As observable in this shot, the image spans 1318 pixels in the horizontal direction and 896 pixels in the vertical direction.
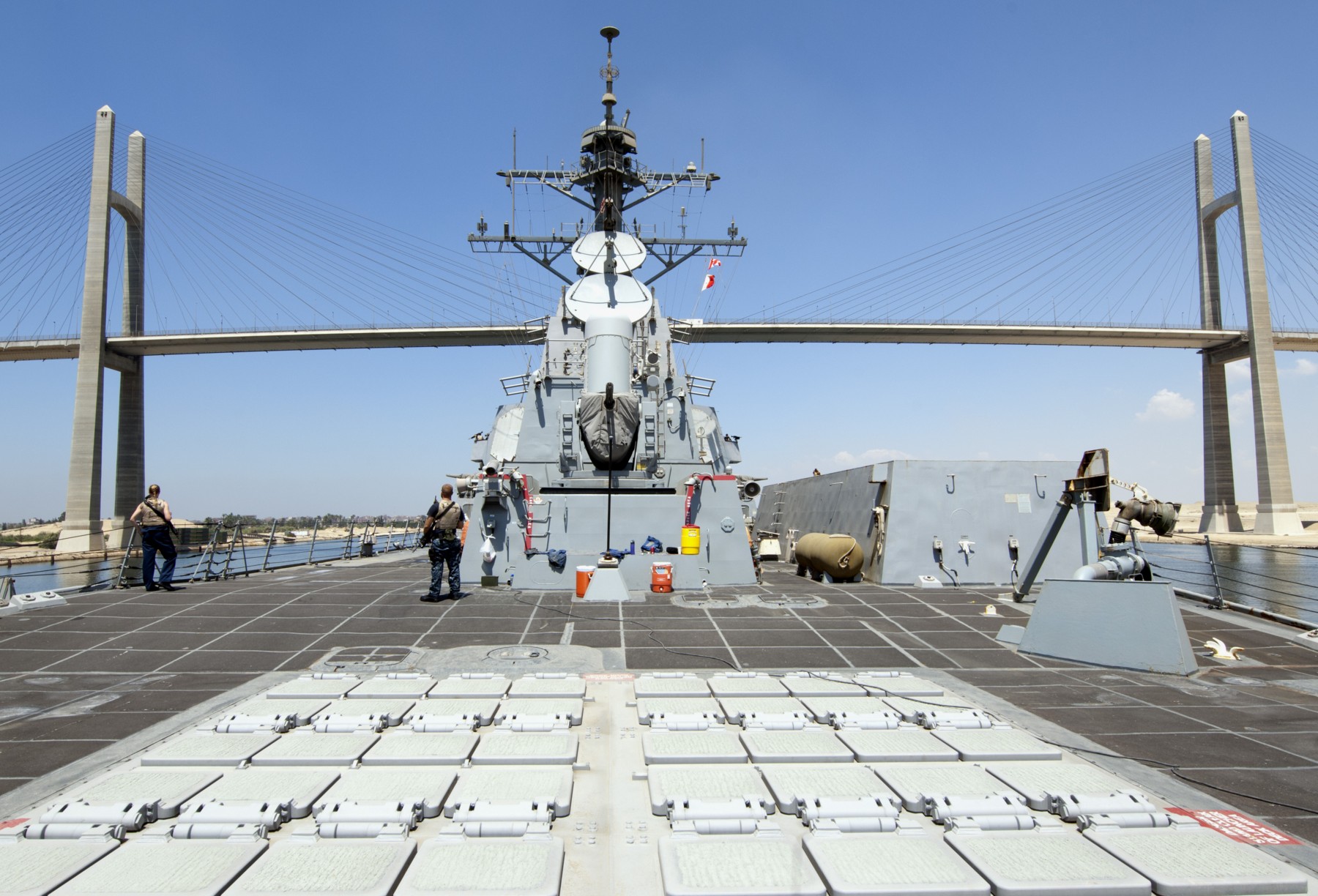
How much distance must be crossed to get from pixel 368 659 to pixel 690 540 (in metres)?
4.37

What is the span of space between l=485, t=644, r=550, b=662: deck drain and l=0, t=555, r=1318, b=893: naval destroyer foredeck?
2 centimetres

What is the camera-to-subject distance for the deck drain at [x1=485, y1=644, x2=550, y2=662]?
16.4 feet

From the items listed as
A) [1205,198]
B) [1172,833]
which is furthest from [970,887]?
[1205,198]

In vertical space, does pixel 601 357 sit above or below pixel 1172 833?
above

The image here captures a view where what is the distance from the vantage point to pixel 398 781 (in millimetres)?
2473

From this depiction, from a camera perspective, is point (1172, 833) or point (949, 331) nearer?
point (1172, 833)

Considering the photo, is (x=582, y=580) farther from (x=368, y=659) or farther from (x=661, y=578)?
(x=368, y=659)

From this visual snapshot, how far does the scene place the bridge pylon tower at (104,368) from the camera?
98.4ft

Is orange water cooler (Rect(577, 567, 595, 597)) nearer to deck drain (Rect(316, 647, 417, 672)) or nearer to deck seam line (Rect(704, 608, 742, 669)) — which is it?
deck seam line (Rect(704, 608, 742, 669))

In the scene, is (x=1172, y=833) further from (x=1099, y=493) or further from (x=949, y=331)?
(x=949, y=331)

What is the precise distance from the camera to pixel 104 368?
32.5m

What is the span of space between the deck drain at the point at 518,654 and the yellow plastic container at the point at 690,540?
3522 mm

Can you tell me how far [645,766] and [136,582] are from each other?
9.18 meters

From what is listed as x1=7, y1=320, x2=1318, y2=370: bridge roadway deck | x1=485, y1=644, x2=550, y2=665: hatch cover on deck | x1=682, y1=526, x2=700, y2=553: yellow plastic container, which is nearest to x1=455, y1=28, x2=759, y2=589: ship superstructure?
x1=682, y1=526, x2=700, y2=553: yellow plastic container
